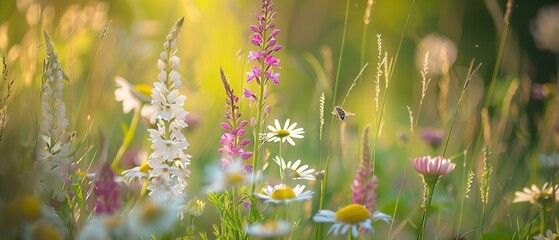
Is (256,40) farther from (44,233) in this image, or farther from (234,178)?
(44,233)

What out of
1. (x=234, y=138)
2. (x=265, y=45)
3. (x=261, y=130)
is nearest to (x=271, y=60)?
(x=265, y=45)

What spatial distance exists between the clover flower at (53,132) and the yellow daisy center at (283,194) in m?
0.31

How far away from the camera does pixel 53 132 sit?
3.64 ft

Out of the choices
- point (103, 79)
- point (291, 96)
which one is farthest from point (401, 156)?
point (103, 79)

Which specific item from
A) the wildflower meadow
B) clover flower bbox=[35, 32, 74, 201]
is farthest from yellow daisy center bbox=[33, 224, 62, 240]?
clover flower bbox=[35, 32, 74, 201]

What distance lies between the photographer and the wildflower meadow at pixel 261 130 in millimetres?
1133

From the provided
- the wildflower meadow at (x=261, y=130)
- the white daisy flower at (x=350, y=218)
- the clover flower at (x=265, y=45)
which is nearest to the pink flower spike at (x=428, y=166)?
the wildflower meadow at (x=261, y=130)

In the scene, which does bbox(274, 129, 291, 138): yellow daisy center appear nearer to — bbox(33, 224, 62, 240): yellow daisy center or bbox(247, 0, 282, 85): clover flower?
bbox(247, 0, 282, 85): clover flower

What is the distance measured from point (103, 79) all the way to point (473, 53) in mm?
2930

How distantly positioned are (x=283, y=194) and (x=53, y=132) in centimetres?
35

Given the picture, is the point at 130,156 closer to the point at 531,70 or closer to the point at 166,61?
the point at 166,61

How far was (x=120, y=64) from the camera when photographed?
8.42ft

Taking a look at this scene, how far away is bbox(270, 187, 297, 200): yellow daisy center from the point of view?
3.82 feet

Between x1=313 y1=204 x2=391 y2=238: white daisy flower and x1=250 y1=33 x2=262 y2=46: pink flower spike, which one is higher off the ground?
x1=250 y1=33 x2=262 y2=46: pink flower spike
